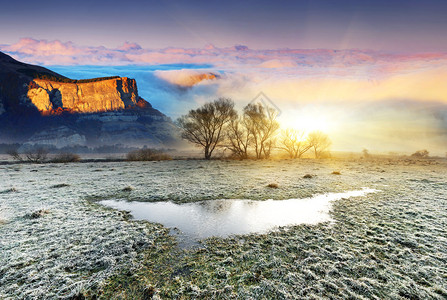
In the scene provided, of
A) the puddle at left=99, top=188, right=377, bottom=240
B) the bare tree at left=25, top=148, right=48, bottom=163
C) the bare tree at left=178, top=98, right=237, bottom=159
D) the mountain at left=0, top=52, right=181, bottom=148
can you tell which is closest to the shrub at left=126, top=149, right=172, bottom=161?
the bare tree at left=178, top=98, right=237, bottom=159

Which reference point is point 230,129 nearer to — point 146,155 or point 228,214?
point 146,155

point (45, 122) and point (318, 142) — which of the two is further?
point (45, 122)

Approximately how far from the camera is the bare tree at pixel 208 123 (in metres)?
46.8

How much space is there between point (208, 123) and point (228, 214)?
40.0m

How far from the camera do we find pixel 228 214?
877 cm

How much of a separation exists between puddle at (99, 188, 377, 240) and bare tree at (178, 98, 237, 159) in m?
37.0

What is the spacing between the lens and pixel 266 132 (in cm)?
4822

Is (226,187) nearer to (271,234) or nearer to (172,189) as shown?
(172,189)

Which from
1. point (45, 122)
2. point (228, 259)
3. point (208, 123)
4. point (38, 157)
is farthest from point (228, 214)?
point (45, 122)

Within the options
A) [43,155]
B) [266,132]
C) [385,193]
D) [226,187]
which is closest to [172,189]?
[226,187]

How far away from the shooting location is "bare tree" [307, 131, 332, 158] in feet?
188

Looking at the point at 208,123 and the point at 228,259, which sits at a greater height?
the point at 208,123

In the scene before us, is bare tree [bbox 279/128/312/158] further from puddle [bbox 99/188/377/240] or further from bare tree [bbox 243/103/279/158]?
puddle [bbox 99/188/377/240]

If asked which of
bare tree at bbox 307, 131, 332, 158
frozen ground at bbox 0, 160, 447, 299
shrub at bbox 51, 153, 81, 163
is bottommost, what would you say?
shrub at bbox 51, 153, 81, 163
